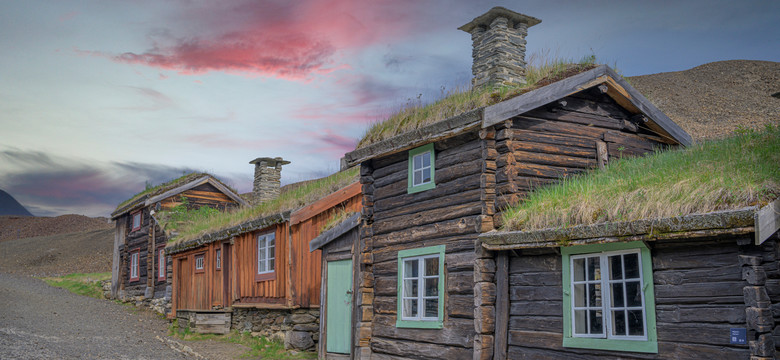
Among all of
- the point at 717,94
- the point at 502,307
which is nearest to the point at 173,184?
the point at 502,307

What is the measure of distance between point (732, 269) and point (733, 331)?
28.5 inches

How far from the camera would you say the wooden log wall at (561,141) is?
1073cm

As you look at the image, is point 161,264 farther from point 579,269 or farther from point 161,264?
point 579,269

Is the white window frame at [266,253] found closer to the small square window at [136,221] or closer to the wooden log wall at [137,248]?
the wooden log wall at [137,248]

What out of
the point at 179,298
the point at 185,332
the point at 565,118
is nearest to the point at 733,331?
the point at 565,118

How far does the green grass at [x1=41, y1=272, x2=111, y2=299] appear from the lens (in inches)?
1235

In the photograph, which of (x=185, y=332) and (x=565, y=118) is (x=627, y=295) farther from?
(x=185, y=332)

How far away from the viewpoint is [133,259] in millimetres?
29734

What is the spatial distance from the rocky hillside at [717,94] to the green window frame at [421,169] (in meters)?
32.0

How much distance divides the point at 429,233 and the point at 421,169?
4.51 ft

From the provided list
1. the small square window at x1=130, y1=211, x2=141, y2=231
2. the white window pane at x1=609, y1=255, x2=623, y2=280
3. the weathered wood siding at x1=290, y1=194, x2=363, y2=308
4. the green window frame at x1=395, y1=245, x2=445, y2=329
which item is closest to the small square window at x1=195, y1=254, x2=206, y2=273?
the weathered wood siding at x1=290, y1=194, x2=363, y2=308

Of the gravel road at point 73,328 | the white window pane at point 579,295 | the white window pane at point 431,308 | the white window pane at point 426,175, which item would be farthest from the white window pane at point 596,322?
the gravel road at point 73,328

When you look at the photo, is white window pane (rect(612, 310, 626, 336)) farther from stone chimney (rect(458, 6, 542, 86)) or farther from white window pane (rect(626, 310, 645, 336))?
stone chimney (rect(458, 6, 542, 86))

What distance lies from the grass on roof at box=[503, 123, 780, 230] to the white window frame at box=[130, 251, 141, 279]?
23515mm
